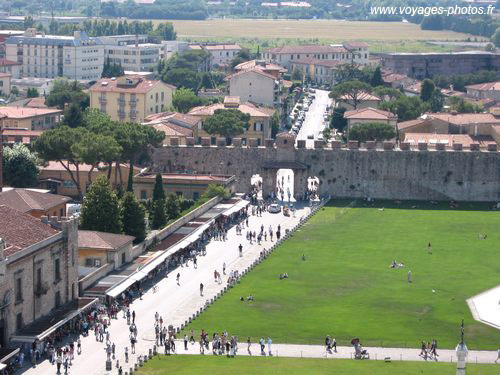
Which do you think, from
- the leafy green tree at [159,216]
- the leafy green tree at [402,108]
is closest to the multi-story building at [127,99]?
the leafy green tree at [402,108]

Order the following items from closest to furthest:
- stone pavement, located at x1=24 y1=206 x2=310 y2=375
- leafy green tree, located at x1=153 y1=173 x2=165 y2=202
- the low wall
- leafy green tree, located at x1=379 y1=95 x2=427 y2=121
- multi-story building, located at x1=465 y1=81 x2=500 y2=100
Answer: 1. stone pavement, located at x1=24 y1=206 x2=310 y2=375
2. the low wall
3. leafy green tree, located at x1=153 y1=173 x2=165 y2=202
4. leafy green tree, located at x1=379 y1=95 x2=427 y2=121
5. multi-story building, located at x1=465 y1=81 x2=500 y2=100

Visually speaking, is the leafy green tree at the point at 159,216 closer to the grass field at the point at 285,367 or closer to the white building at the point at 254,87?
the grass field at the point at 285,367

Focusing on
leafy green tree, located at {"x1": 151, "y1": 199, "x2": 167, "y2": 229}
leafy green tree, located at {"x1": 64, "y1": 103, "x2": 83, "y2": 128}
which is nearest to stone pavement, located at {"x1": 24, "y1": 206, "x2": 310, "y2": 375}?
leafy green tree, located at {"x1": 151, "y1": 199, "x2": 167, "y2": 229}

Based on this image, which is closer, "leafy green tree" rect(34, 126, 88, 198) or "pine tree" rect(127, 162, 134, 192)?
"pine tree" rect(127, 162, 134, 192)

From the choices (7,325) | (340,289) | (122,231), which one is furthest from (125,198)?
(7,325)

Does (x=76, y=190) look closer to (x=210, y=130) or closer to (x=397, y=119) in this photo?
(x=210, y=130)

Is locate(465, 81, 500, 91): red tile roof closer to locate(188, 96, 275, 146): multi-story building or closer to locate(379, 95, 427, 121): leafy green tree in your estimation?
locate(379, 95, 427, 121): leafy green tree
